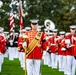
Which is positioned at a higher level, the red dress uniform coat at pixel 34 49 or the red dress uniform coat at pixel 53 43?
the red dress uniform coat at pixel 34 49

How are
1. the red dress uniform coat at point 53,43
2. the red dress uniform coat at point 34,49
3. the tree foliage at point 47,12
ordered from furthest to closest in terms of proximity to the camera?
1. the tree foliage at point 47,12
2. the red dress uniform coat at point 53,43
3. the red dress uniform coat at point 34,49

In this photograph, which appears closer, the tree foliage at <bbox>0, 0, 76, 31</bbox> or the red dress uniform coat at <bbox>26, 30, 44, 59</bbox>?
the red dress uniform coat at <bbox>26, 30, 44, 59</bbox>

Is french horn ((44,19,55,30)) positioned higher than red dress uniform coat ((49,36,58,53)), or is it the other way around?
french horn ((44,19,55,30))

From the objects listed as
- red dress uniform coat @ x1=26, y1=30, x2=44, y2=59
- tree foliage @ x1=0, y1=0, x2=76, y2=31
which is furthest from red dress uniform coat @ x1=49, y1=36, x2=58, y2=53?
tree foliage @ x1=0, y1=0, x2=76, y2=31

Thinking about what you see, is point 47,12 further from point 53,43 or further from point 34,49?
point 34,49

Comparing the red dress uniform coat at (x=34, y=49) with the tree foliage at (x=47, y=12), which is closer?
the red dress uniform coat at (x=34, y=49)

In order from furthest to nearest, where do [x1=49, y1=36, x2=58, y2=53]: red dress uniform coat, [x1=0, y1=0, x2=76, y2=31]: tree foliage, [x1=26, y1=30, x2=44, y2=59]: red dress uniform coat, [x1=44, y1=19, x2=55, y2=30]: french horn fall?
1. [x1=0, y1=0, x2=76, y2=31]: tree foliage
2. [x1=44, y1=19, x2=55, y2=30]: french horn
3. [x1=49, y1=36, x2=58, y2=53]: red dress uniform coat
4. [x1=26, y1=30, x2=44, y2=59]: red dress uniform coat

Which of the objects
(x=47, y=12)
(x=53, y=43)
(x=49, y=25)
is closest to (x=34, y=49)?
(x=53, y=43)

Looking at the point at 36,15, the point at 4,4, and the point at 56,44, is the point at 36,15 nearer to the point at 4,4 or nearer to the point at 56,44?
the point at 4,4

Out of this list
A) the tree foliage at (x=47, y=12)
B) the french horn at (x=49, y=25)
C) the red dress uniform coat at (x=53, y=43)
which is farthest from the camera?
the tree foliage at (x=47, y=12)

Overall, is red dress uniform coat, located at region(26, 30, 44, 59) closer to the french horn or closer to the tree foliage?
the french horn

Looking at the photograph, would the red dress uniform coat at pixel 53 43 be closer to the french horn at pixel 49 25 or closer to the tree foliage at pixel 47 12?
the french horn at pixel 49 25

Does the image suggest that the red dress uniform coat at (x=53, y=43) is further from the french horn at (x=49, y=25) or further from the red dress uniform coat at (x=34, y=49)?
the red dress uniform coat at (x=34, y=49)

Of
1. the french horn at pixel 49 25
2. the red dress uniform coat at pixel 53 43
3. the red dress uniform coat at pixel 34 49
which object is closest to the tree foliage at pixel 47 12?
the french horn at pixel 49 25
